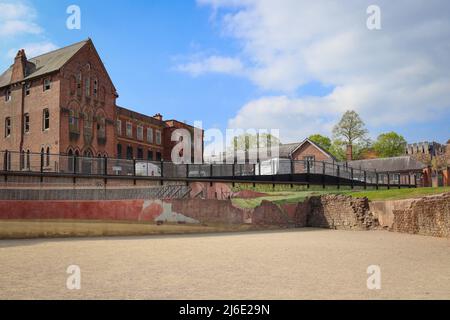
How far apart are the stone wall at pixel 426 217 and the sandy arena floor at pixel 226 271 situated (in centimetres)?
372

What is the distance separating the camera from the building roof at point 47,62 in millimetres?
37278

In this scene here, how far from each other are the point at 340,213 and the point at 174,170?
36.6 feet

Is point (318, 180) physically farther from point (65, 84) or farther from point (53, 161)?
point (65, 84)

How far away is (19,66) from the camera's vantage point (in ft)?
132

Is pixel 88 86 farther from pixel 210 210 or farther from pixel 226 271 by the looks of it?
pixel 226 271

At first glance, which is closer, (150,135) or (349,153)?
(150,135)

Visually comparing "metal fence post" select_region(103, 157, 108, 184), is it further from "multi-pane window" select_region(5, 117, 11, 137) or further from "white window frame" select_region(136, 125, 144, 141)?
"white window frame" select_region(136, 125, 144, 141)

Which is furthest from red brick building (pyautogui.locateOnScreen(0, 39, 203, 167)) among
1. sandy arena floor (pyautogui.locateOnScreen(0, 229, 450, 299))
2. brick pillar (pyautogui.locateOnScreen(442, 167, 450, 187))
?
brick pillar (pyautogui.locateOnScreen(442, 167, 450, 187))

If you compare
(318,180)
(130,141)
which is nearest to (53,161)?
(318,180)

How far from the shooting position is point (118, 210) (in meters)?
22.1

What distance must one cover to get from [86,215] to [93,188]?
1539 mm

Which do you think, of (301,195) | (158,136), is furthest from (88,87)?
(301,195)

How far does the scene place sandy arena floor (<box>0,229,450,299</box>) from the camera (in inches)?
296
